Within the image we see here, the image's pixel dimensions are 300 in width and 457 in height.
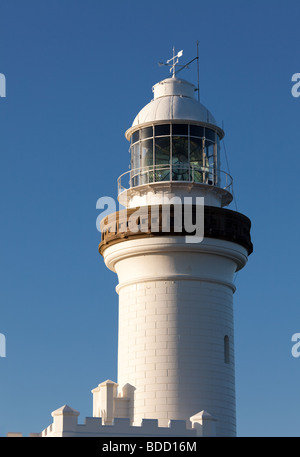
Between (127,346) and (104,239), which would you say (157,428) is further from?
(104,239)

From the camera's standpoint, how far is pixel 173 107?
35219 millimetres

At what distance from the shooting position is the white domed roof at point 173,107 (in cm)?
3506

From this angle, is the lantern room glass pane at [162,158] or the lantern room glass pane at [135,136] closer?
the lantern room glass pane at [162,158]

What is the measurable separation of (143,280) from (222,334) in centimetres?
282

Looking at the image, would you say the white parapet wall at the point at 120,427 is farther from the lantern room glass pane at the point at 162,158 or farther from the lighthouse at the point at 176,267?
the lantern room glass pane at the point at 162,158

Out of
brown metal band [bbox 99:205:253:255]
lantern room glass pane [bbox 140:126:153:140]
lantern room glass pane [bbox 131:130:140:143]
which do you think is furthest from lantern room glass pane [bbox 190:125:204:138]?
brown metal band [bbox 99:205:253:255]

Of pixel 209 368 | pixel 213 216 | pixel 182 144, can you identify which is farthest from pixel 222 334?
pixel 182 144

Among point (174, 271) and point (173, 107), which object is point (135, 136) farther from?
point (174, 271)

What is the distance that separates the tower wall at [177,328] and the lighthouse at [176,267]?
0.09 feet

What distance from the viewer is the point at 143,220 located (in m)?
33.9

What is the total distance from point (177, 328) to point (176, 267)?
1827mm

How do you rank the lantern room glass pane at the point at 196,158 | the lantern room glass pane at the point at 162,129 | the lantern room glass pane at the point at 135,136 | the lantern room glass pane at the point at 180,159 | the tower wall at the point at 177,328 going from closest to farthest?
the tower wall at the point at 177,328 → the lantern room glass pane at the point at 180,159 → the lantern room glass pane at the point at 196,158 → the lantern room glass pane at the point at 162,129 → the lantern room glass pane at the point at 135,136

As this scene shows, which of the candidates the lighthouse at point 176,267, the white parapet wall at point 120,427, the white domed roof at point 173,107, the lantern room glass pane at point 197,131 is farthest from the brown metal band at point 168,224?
the white parapet wall at point 120,427

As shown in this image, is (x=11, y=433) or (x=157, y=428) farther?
(x=11, y=433)
